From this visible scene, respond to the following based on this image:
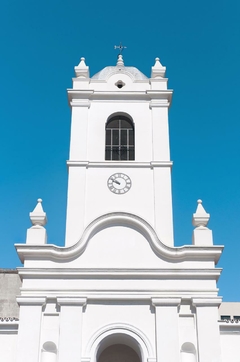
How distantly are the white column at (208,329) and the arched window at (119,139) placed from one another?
21.6ft

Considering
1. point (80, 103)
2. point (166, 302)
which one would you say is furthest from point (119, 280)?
point (80, 103)

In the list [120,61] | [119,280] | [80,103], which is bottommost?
[119,280]

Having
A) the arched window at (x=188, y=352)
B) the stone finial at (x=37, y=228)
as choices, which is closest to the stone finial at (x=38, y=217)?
the stone finial at (x=37, y=228)

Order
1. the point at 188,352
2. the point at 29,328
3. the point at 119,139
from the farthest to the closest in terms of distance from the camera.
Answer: the point at 119,139, the point at 188,352, the point at 29,328

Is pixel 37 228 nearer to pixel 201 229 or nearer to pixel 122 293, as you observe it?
pixel 122 293

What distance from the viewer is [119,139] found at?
74.2ft

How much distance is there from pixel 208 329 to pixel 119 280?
3238mm

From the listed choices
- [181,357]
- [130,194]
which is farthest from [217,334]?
[130,194]

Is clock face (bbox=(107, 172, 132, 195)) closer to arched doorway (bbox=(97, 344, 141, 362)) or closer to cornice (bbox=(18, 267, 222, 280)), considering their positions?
cornice (bbox=(18, 267, 222, 280))

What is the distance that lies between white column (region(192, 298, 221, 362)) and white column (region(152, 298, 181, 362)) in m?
0.69

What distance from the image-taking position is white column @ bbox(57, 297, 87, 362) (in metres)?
17.5

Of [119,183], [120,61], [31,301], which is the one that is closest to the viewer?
[31,301]

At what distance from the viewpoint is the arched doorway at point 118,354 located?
66.8ft

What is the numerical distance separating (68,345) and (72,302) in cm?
135
